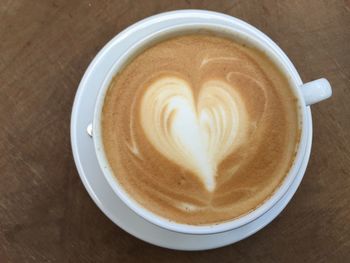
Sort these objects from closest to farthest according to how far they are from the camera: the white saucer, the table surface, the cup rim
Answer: the cup rim → the white saucer → the table surface

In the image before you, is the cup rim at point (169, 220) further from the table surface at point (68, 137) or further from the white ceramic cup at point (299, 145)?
the table surface at point (68, 137)

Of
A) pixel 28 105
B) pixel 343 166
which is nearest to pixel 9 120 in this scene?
pixel 28 105

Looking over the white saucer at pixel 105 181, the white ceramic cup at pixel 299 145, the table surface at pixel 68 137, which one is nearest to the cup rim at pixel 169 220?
the white ceramic cup at pixel 299 145

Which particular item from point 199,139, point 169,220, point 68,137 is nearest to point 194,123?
point 199,139

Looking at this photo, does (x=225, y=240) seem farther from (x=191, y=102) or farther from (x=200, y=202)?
(x=191, y=102)

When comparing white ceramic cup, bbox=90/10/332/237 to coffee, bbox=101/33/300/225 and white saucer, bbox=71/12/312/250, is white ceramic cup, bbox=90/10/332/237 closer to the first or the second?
coffee, bbox=101/33/300/225

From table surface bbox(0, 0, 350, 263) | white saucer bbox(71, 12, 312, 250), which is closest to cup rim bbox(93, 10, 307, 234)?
white saucer bbox(71, 12, 312, 250)
